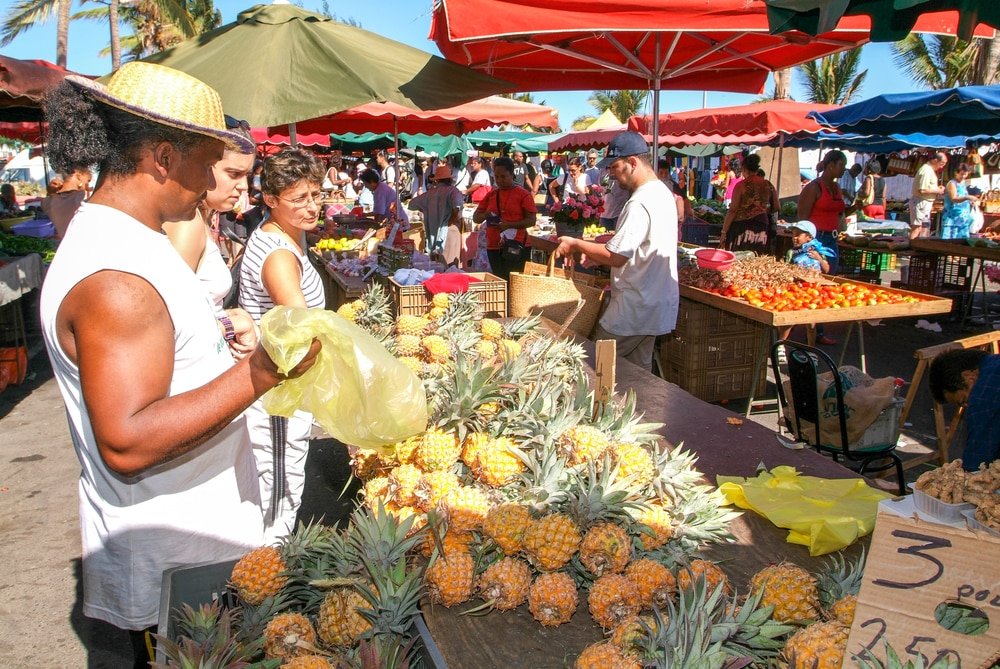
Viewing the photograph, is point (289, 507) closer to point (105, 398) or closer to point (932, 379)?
point (105, 398)

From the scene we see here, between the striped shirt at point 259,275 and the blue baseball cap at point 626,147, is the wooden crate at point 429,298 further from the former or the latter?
the striped shirt at point 259,275

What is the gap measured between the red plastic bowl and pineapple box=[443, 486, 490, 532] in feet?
17.3

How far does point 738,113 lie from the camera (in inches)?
491

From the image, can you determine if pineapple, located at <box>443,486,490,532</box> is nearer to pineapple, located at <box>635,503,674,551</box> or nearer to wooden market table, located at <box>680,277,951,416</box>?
→ pineapple, located at <box>635,503,674,551</box>

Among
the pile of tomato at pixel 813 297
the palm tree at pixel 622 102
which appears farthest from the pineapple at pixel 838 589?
the palm tree at pixel 622 102

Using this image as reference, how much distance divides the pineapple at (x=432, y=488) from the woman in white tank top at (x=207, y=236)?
1254 mm

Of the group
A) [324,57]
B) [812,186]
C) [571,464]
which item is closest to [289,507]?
[571,464]

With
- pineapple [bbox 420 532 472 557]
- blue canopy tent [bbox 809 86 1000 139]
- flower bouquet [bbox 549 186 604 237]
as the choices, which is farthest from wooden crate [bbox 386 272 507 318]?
flower bouquet [bbox 549 186 604 237]

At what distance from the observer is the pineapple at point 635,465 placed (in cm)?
215

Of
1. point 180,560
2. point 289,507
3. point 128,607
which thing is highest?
point 180,560

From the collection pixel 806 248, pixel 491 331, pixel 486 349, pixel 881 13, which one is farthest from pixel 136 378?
pixel 806 248

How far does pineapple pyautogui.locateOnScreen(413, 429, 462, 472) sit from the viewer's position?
7.80 ft

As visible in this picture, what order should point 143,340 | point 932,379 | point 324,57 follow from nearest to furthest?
point 143,340 < point 932,379 < point 324,57

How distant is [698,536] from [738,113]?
11.9 metres
